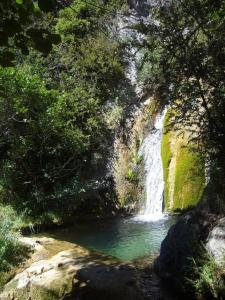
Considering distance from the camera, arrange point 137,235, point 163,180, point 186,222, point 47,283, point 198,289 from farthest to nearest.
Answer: point 163,180
point 137,235
point 186,222
point 47,283
point 198,289

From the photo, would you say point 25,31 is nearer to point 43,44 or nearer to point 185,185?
point 43,44

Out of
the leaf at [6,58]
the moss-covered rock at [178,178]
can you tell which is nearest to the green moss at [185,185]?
the moss-covered rock at [178,178]

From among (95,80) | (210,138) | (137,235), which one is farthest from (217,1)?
(95,80)

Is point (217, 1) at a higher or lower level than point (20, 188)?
higher

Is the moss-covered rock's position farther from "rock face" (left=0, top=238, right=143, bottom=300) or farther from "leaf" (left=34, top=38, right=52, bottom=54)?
"leaf" (left=34, top=38, right=52, bottom=54)

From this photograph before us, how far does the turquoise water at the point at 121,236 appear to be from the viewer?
952 centimetres

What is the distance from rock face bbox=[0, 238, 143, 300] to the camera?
589 cm

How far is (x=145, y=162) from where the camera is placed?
14.8 m

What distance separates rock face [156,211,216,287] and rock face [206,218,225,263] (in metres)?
0.18

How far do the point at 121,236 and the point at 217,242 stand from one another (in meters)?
5.31

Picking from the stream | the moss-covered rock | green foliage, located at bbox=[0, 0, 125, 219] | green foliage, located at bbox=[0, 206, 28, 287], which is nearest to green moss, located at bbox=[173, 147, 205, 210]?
the moss-covered rock

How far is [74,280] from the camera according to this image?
20.1 ft

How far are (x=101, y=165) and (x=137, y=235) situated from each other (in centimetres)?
545

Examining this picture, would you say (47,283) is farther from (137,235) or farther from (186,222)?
(137,235)
